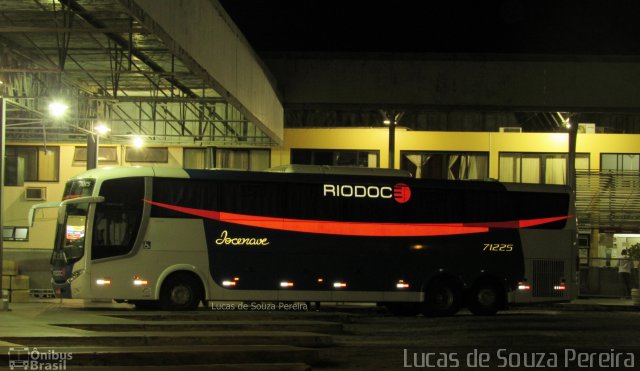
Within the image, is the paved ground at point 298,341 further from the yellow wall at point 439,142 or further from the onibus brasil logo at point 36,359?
Answer: the yellow wall at point 439,142

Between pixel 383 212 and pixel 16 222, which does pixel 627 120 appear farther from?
pixel 16 222

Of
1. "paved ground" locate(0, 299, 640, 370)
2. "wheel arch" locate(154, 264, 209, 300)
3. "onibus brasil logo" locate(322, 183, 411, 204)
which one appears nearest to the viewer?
"paved ground" locate(0, 299, 640, 370)

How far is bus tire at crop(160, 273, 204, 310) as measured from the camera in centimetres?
A: 2034

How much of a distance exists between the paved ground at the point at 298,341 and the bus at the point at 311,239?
39.3 inches

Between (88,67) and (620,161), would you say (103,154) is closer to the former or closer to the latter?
(88,67)

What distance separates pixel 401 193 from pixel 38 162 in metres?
20.0

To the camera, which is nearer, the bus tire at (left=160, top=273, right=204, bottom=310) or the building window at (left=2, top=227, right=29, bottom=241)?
the bus tire at (left=160, top=273, right=204, bottom=310)

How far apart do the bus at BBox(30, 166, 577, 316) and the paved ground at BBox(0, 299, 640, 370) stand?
3.28ft

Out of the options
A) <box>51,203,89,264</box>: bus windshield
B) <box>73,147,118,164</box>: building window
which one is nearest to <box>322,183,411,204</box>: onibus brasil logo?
<box>51,203,89,264</box>: bus windshield

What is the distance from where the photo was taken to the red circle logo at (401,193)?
73.2ft

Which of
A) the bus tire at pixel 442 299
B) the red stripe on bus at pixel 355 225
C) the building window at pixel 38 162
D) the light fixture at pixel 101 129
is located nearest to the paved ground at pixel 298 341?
the bus tire at pixel 442 299

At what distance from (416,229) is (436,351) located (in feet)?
25.0

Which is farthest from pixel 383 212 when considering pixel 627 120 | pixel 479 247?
pixel 627 120

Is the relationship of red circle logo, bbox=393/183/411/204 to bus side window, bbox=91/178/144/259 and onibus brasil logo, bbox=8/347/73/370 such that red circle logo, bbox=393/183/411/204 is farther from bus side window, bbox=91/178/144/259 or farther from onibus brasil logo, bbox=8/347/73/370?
onibus brasil logo, bbox=8/347/73/370
